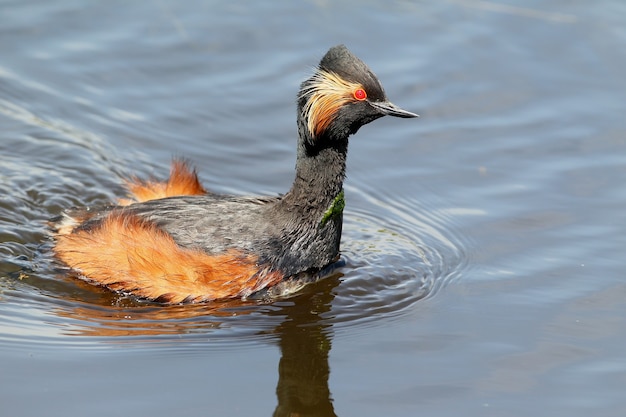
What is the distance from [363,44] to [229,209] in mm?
5413

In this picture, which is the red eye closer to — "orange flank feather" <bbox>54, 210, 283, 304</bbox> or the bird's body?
the bird's body

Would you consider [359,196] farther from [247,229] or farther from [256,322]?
[256,322]

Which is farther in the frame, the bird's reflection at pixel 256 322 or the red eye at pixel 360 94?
the red eye at pixel 360 94

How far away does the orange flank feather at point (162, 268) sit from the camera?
955 cm

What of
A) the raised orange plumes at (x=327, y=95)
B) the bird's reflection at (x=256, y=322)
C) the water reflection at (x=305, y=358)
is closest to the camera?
the water reflection at (x=305, y=358)

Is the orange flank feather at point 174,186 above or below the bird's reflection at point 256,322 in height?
above

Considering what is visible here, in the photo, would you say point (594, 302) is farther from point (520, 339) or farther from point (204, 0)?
point (204, 0)

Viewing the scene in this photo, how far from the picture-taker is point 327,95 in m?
9.52

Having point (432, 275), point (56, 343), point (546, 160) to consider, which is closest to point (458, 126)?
point (546, 160)

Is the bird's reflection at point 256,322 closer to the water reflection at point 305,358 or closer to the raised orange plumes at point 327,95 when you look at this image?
the water reflection at point 305,358

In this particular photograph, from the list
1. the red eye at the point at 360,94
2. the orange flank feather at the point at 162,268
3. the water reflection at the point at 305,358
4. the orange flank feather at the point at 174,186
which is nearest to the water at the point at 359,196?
the water reflection at the point at 305,358

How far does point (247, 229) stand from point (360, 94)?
1618 mm

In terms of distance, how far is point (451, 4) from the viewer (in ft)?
51.3

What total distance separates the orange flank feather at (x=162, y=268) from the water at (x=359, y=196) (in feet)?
0.60
